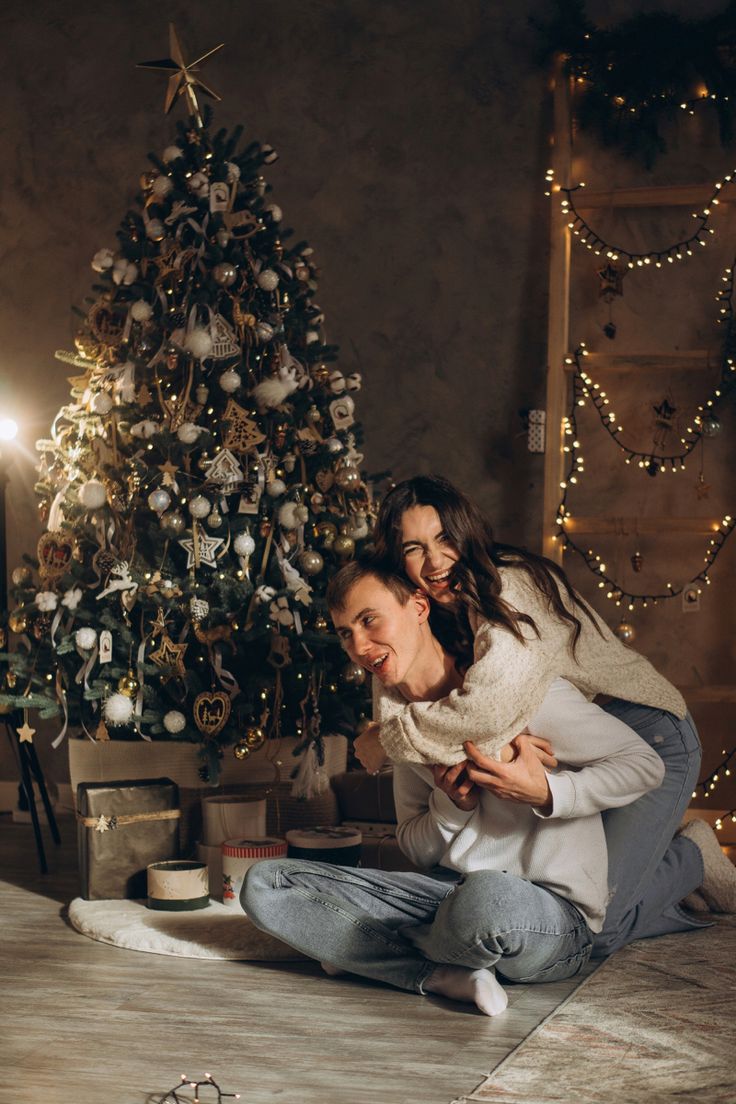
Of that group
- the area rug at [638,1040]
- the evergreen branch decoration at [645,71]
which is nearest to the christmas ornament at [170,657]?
the area rug at [638,1040]

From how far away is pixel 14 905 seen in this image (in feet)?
10.3

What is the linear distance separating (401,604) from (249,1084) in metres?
0.87

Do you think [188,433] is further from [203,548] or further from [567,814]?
[567,814]

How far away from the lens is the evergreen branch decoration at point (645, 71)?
4.05 m

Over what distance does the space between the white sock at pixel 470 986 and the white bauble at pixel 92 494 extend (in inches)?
64.9

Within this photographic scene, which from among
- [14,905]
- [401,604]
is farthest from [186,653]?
[401,604]

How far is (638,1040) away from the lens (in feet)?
6.84

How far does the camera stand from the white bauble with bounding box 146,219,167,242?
3469 mm

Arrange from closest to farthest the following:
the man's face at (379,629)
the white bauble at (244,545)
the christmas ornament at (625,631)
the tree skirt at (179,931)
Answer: the man's face at (379,629)
the tree skirt at (179,931)
the white bauble at (244,545)
the christmas ornament at (625,631)

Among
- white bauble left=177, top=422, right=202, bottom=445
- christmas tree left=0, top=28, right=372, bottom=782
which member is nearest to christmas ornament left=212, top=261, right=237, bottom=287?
christmas tree left=0, top=28, right=372, bottom=782

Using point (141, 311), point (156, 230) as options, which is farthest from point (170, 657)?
point (156, 230)

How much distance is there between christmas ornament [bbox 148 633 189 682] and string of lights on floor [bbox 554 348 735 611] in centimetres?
142

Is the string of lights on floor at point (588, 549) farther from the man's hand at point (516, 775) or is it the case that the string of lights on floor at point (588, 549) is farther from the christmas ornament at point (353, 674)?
the man's hand at point (516, 775)

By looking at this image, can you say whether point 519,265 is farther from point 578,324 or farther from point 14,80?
point 14,80
